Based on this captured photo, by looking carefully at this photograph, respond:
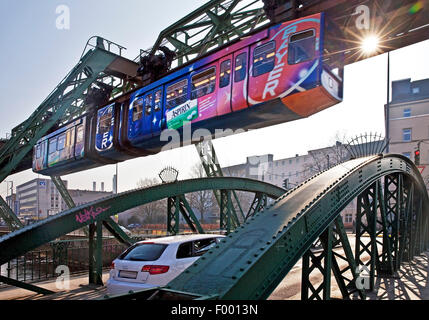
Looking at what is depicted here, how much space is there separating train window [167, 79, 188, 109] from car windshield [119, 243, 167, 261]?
5.91 m

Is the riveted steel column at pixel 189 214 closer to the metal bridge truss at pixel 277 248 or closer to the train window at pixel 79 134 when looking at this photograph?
the metal bridge truss at pixel 277 248

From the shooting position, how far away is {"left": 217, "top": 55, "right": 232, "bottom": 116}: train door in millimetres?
10391

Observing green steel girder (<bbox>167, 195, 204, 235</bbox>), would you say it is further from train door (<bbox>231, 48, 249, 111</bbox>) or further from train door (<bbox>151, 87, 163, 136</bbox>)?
train door (<bbox>231, 48, 249, 111</bbox>)

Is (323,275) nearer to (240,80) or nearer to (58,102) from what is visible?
(240,80)

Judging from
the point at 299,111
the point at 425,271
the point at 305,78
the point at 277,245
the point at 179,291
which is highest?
the point at 305,78

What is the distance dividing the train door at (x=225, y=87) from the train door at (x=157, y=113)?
10.5ft

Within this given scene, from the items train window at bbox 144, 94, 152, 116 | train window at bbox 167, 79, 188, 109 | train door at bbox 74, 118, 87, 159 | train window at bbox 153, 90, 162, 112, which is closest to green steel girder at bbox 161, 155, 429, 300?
train window at bbox 167, 79, 188, 109

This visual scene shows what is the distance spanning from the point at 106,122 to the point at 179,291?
14729mm

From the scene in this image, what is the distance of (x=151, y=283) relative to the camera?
22.4 feet

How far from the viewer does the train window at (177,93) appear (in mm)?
12086

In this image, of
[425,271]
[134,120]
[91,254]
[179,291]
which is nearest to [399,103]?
[425,271]

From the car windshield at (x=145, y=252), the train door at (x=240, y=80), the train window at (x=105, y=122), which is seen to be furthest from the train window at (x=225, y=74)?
the train window at (x=105, y=122)

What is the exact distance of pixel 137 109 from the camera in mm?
14477
